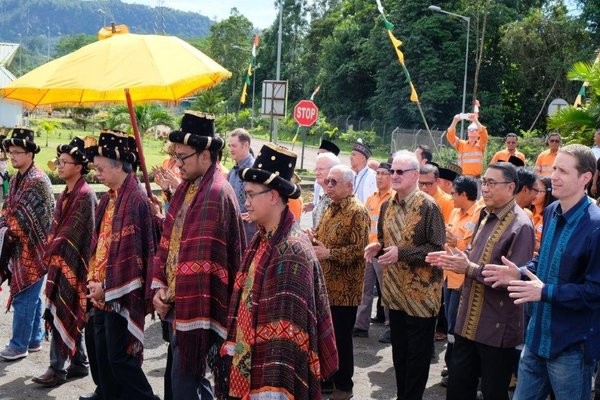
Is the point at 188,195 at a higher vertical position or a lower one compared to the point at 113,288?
higher

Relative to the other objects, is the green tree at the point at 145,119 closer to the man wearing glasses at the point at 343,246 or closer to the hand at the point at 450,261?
the man wearing glasses at the point at 343,246

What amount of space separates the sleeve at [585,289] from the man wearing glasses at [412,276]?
5.53 feet

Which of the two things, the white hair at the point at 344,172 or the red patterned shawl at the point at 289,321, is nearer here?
the red patterned shawl at the point at 289,321

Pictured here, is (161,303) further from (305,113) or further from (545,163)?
(305,113)

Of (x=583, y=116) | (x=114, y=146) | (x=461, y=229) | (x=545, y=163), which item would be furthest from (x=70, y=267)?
(x=545, y=163)

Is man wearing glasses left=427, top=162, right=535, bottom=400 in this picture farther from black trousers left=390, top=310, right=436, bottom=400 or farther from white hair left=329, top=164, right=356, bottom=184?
white hair left=329, top=164, right=356, bottom=184

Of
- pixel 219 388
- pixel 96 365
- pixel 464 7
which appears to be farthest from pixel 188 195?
pixel 464 7

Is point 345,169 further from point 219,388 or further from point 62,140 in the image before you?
point 62,140

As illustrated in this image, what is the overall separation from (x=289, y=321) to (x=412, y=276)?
2.24 meters

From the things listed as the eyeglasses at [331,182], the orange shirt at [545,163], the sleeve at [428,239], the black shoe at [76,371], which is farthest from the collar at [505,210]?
the orange shirt at [545,163]

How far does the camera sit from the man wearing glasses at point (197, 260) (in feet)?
15.3

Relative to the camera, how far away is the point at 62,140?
→ 143 ft

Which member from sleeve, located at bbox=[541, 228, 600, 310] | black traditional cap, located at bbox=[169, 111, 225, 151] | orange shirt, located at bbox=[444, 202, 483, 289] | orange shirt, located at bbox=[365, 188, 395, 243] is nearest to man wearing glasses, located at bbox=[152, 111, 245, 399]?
black traditional cap, located at bbox=[169, 111, 225, 151]

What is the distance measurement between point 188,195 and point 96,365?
6.00 ft
